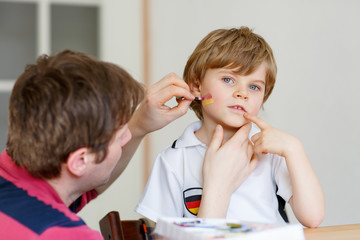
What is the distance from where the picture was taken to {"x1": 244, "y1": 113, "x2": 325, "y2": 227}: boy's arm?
3.45 feet

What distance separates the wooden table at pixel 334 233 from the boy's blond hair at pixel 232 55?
16.2 inches

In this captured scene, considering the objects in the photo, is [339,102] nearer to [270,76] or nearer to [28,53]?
[270,76]

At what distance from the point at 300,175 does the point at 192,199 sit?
25 cm

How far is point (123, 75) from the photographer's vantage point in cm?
89

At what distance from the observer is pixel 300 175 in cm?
105

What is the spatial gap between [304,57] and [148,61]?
46.9 inches

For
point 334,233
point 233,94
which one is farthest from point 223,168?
point 334,233

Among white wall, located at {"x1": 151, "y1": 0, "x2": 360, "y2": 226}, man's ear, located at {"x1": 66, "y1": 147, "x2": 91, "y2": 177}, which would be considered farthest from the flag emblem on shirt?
white wall, located at {"x1": 151, "y1": 0, "x2": 360, "y2": 226}

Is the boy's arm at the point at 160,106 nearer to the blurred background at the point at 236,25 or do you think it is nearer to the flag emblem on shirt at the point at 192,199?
the flag emblem on shirt at the point at 192,199

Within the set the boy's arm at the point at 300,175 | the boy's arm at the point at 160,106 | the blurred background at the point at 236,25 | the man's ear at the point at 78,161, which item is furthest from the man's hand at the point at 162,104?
the blurred background at the point at 236,25

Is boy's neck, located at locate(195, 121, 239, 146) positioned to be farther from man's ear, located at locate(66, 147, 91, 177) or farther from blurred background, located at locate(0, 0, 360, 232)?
blurred background, located at locate(0, 0, 360, 232)

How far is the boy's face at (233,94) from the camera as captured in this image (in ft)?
3.79

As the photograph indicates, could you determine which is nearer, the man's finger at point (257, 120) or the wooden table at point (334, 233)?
the wooden table at point (334, 233)

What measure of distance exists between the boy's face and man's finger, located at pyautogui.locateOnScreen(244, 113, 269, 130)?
2 cm
